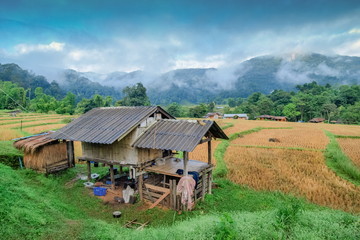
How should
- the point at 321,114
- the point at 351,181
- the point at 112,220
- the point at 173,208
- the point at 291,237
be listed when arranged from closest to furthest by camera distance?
1. the point at 291,237
2. the point at 112,220
3. the point at 173,208
4. the point at 351,181
5. the point at 321,114

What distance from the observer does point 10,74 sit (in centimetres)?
11050

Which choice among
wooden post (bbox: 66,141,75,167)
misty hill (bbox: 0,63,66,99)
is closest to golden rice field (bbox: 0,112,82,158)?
wooden post (bbox: 66,141,75,167)

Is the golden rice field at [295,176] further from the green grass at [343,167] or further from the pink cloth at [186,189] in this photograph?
the pink cloth at [186,189]

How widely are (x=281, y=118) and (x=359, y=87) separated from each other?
36.6 meters

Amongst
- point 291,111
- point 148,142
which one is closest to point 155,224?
point 148,142

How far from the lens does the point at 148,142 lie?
33.4 ft

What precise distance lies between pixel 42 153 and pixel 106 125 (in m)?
4.92

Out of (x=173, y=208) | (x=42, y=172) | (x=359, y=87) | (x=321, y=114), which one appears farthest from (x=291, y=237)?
(x=359, y=87)

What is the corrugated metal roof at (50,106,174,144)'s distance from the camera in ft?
34.0

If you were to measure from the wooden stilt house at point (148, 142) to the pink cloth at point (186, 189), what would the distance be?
26 centimetres

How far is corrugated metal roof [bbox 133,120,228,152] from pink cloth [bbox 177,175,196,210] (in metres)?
1.57

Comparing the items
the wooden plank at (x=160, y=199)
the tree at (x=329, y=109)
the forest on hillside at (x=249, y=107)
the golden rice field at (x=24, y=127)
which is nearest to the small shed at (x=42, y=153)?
the golden rice field at (x=24, y=127)

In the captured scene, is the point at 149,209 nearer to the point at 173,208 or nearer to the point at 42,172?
the point at 173,208

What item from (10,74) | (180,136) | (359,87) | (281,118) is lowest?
(281,118)
